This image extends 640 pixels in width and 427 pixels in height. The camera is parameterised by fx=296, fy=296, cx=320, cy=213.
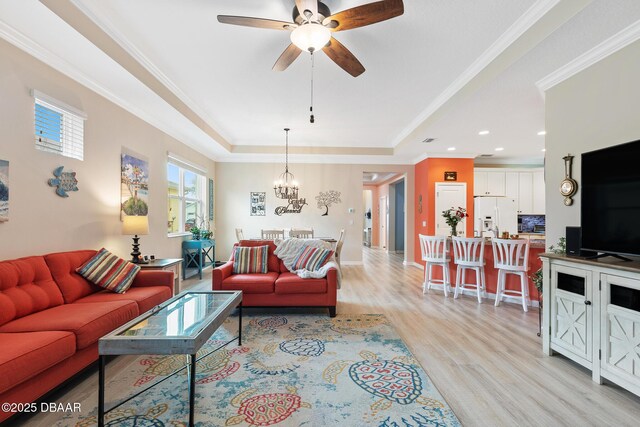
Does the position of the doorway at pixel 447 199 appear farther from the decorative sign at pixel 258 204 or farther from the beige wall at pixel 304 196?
the decorative sign at pixel 258 204

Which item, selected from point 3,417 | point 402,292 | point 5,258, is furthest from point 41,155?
point 402,292

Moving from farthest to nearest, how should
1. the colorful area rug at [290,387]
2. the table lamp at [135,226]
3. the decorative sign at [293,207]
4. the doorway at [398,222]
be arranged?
the doorway at [398,222] → the decorative sign at [293,207] → the table lamp at [135,226] → the colorful area rug at [290,387]

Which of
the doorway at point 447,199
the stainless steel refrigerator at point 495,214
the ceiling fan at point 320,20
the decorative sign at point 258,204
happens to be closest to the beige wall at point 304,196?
the decorative sign at point 258,204

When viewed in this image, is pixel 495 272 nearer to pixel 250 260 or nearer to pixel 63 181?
pixel 250 260

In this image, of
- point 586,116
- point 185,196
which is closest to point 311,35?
point 586,116

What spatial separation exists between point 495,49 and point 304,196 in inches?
206

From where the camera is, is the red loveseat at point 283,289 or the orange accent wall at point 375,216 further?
the orange accent wall at point 375,216

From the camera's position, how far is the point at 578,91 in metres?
2.79

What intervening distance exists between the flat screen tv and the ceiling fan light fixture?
2.32 metres

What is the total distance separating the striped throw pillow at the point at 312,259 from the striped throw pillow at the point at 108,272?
6.23 ft

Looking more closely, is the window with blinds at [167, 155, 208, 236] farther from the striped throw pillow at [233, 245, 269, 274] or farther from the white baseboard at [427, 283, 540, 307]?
the white baseboard at [427, 283, 540, 307]

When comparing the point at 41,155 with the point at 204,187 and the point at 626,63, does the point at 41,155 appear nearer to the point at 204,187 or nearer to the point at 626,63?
the point at 204,187

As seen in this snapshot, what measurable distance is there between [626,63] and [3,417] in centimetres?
475

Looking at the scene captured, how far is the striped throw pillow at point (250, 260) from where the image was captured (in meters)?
3.94
